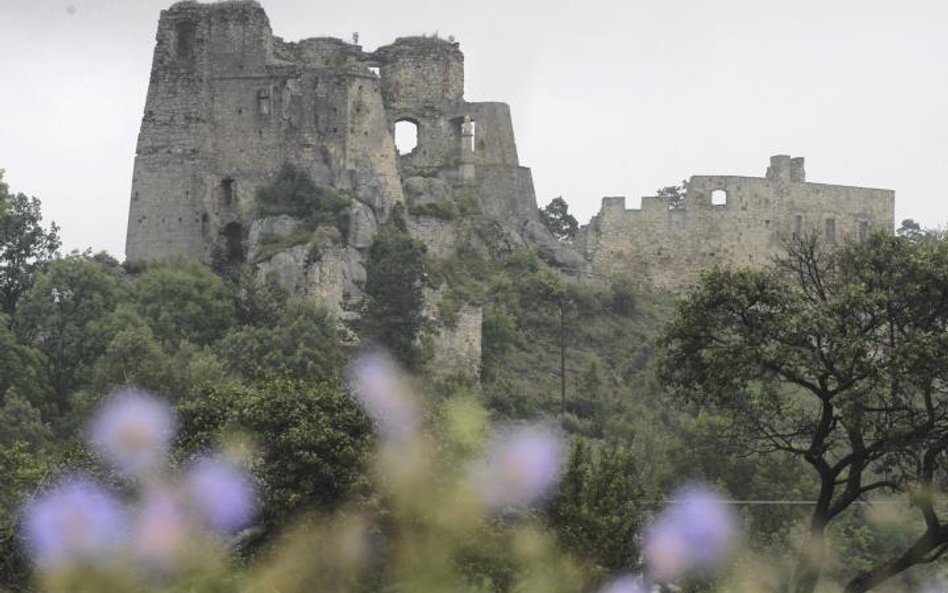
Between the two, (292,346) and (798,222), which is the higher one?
(798,222)

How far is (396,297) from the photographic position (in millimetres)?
47031

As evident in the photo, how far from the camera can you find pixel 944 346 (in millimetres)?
24703

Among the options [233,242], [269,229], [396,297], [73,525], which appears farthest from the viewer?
[233,242]

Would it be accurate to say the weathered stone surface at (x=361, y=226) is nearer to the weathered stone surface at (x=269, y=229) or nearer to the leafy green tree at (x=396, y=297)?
the leafy green tree at (x=396, y=297)

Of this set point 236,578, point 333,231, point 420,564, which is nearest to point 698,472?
point 333,231

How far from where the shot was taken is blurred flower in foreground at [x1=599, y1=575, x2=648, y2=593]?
92.4ft

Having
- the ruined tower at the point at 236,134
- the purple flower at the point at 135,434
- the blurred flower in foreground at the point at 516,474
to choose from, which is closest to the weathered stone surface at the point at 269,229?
the ruined tower at the point at 236,134

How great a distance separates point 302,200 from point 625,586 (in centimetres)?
2371

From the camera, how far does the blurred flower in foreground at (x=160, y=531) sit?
26.1 m

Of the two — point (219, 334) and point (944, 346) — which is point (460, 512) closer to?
point (944, 346)

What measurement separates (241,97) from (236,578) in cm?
2707

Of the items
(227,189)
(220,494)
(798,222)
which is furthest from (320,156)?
(220,494)

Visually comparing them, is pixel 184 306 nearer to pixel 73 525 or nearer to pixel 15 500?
pixel 15 500

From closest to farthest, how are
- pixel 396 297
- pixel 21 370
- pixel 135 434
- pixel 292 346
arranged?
pixel 135 434 < pixel 292 346 < pixel 21 370 < pixel 396 297
